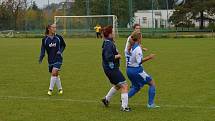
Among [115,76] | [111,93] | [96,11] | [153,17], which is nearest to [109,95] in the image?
[111,93]

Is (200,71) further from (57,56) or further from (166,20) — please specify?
(166,20)

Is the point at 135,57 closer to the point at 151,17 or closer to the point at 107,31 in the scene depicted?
the point at 107,31

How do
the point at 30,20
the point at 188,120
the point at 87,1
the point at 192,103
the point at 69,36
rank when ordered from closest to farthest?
1. the point at 188,120
2. the point at 192,103
3. the point at 69,36
4. the point at 87,1
5. the point at 30,20

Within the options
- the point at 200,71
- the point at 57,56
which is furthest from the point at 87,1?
the point at 57,56

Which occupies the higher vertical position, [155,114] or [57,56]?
[57,56]

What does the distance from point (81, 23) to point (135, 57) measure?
53188 millimetres

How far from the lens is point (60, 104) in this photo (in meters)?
11.6

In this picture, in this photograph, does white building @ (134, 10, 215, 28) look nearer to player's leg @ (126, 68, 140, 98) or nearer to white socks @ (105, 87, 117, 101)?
player's leg @ (126, 68, 140, 98)

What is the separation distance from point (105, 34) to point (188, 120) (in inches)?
107

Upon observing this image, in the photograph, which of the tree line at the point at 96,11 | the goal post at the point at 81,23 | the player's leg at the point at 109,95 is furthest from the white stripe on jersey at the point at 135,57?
the tree line at the point at 96,11

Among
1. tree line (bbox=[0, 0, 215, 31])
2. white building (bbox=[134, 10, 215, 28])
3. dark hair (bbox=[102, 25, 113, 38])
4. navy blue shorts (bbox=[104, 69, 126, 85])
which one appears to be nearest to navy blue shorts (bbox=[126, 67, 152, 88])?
navy blue shorts (bbox=[104, 69, 126, 85])

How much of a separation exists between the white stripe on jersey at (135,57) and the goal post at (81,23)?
167 ft

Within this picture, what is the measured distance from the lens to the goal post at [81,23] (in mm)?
61938

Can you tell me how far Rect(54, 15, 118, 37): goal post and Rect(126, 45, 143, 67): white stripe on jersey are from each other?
50845 mm
